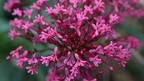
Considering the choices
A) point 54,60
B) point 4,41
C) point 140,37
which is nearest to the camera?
point 54,60

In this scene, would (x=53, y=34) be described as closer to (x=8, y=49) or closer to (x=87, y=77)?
(x=87, y=77)

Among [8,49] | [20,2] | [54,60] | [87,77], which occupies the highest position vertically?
[20,2]

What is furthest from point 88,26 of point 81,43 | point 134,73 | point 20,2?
point 134,73

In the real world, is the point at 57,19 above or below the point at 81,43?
above

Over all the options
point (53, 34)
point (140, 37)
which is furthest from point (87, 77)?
point (140, 37)

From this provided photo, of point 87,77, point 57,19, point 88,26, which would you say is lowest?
point 87,77

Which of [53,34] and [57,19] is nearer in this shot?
[53,34]

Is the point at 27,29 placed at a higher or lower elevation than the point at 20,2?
lower

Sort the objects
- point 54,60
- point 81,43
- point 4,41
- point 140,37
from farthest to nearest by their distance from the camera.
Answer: point 140,37 → point 4,41 → point 81,43 → point 54,60

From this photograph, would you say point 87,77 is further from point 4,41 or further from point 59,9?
point 4,41
